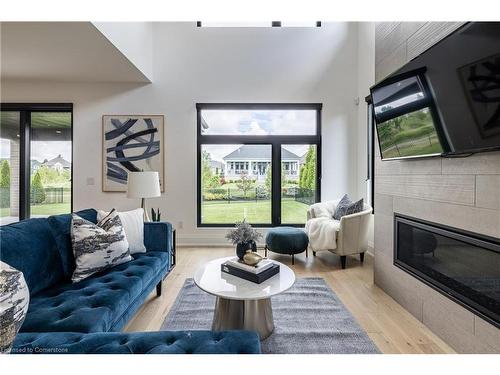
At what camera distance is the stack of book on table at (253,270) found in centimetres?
175

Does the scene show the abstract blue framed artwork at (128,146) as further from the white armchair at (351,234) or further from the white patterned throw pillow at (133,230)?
the white armchair at (351,234)

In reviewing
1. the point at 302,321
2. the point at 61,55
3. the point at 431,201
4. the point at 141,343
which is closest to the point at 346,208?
the point at 431,201

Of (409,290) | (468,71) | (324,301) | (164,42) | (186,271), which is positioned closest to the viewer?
(468,71)

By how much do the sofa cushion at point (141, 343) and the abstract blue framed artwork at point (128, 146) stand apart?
130 inches

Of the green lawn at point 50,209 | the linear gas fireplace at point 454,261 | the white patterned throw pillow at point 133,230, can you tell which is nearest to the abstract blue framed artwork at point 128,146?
the green lawn at point 50,209

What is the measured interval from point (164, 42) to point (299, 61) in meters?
2.29

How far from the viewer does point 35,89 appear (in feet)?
13.8

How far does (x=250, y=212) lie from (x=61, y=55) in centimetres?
343

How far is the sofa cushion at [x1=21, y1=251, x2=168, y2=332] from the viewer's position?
1300 millimetres

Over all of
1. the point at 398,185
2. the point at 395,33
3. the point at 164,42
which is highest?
the point at 164,42
